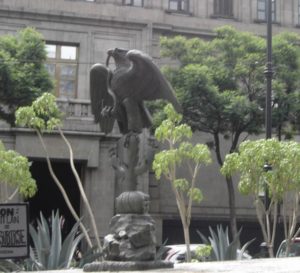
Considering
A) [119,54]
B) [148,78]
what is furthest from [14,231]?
[119,54]

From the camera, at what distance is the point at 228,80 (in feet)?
83.6

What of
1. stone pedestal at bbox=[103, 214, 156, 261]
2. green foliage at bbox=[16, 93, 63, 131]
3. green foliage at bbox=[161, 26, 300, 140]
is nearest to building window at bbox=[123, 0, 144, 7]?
green foliage at bbox=[161, 26, 300, 140]

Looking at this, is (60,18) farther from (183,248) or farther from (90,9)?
(183,248)

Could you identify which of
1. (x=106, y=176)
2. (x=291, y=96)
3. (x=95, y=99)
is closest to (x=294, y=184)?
(x=95, y=99)

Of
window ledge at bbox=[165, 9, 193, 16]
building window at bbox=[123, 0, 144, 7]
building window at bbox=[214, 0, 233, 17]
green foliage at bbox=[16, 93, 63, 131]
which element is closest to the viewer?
green foliage at bbox=[16, 93, 63, 131]

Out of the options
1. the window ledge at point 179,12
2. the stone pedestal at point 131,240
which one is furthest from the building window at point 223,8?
the stone pedestal at point 131,240

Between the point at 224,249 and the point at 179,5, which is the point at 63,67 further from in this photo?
the point at 224,249

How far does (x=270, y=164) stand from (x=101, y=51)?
1352cm

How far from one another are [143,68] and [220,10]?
21.1 m

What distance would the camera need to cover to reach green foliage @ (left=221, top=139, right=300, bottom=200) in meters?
16.4

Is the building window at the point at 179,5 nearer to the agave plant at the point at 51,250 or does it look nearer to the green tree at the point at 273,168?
the green tree at the point at 273,168

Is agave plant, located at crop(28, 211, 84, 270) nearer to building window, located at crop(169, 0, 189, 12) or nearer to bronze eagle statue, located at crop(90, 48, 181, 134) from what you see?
bronze eagle statue, located at crop(90, 48, 181, 134)

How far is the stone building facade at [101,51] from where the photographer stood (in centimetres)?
2619

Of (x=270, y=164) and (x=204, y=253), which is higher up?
(x=270, y=164)
